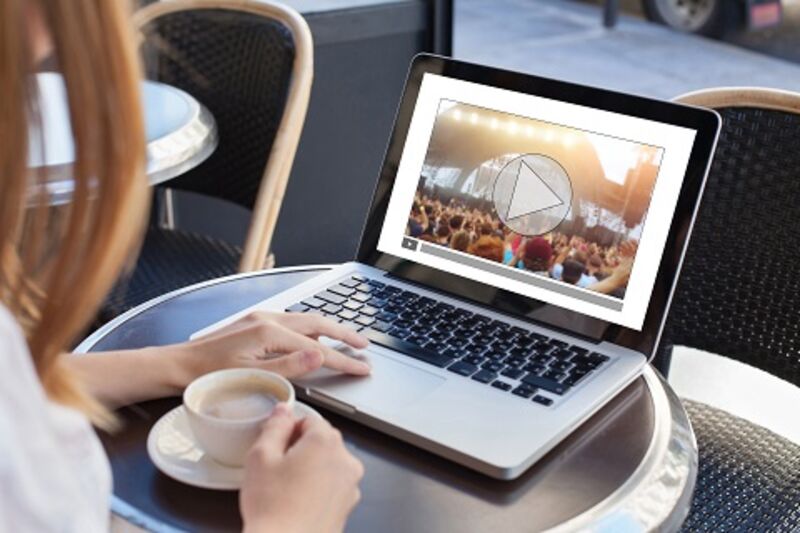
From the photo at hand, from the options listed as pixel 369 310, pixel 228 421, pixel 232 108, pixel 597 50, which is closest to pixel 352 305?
pixel 369 310

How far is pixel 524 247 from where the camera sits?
1.13m

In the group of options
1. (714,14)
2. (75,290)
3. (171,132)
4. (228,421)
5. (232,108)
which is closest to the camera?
(75,290)

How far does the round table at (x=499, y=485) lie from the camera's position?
2.71 ft

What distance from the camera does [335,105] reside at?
276 cm

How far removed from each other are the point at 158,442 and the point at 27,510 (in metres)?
0.31

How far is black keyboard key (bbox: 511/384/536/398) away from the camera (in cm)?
96

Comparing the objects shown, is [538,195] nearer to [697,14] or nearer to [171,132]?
[171,132]

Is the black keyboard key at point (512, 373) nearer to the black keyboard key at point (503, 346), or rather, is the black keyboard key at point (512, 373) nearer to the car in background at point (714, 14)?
the black keyboard key at point (503, 346)

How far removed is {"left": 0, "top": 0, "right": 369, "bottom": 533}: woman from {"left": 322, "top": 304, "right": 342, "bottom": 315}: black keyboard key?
311 mm

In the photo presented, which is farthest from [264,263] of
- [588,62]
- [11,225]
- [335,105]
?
[588,62]

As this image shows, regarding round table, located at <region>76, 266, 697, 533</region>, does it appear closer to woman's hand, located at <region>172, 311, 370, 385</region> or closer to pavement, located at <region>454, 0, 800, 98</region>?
woman's hand, located at <region>172, 311, 370, 385</region>

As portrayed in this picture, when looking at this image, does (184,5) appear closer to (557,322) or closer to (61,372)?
(557,322)

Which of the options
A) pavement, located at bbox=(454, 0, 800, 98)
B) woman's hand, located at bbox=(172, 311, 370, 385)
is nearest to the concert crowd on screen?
woman's hand, located at bbox=(172, 311, 370, 385)

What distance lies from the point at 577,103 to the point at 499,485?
0.43 m
